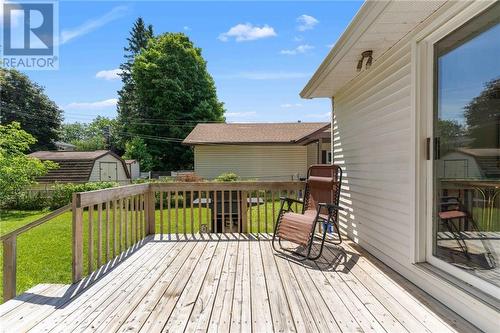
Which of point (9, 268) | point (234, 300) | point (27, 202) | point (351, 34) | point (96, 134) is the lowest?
point (27, 202)

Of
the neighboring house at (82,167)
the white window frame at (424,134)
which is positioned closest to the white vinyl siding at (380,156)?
the white window frame at (424,134)

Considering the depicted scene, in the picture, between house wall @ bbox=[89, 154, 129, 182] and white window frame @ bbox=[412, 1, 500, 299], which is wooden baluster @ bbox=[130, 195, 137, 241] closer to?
white window frame @ bbox=[412, 1, 500, 299]

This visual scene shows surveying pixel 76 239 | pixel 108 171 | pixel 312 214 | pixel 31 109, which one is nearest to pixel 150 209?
pixel 76 239

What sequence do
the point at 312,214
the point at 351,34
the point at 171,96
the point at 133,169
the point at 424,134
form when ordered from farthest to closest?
the point at 171,96 → the point at 133,169 → the point at 312,214 → the point at 351,34 → the point at 424,134

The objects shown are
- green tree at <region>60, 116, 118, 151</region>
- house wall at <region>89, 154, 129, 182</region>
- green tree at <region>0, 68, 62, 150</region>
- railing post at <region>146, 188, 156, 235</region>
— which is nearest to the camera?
railing post at <region>146, 188, 156, 235</region>

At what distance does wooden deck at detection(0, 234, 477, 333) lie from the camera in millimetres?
2105

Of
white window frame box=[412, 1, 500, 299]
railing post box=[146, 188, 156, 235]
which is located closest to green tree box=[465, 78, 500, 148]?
white window frame box=[412, 1, 500, 299]

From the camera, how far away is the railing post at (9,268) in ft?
8.63

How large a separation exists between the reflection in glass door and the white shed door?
19.4 m

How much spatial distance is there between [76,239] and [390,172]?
10.4 ft

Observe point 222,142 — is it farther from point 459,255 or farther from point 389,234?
point 459,255

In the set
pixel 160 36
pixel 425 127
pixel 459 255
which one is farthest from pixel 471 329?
pixel 160 36

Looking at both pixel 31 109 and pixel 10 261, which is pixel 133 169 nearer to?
pixel 31 109

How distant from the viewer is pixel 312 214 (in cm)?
417
